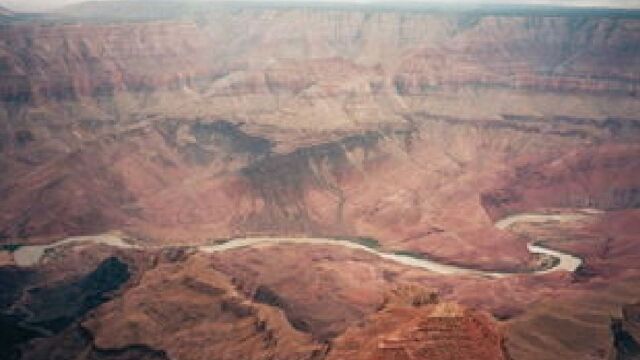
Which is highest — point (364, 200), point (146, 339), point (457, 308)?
point (457, 308)

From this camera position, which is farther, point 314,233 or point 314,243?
point 314,233

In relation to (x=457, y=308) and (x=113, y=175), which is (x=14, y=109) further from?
(x=457, y=308)

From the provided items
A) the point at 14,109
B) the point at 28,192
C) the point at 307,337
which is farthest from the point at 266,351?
the point at 14,109

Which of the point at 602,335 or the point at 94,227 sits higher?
the point at 602,335

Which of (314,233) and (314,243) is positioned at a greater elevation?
(314,243)

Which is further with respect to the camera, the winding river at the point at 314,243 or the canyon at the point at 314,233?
the winding river at the point at 314,243

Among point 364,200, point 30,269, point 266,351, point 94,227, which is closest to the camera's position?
point 266,351

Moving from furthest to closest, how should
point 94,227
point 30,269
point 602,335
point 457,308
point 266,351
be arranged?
point 94,227 < point 30,269 < point 602,335 < point 266,351 < point 457,308

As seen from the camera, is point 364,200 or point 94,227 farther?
point 364,200

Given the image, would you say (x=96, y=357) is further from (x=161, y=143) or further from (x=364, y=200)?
(x=161, y=143)

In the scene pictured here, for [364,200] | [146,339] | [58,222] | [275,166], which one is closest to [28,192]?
[58,222]

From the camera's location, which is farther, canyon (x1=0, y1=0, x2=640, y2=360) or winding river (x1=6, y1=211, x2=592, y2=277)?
winding river (x1=6, y1=211, x2=592, y2=277)
